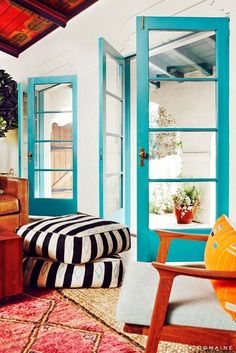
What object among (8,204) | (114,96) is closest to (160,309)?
(8,204)

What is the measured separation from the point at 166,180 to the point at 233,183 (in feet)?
1.76

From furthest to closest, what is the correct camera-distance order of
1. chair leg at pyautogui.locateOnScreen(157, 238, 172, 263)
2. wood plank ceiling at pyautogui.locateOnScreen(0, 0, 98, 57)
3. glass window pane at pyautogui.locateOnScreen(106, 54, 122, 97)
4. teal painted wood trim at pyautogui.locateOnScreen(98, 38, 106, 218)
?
wood plank ceiling at pyautogui.locateOnScreen(0, 0, 98, 57) → glass window pane at pyautogui.locateOnScreen(106, 54, 122, 97) → teal painted wood trim at pyautogui.locateOnScreen(98, 38, 106, 218) → chair leg at pyautogui.locateOnScreen(157, 238, 172, 263)

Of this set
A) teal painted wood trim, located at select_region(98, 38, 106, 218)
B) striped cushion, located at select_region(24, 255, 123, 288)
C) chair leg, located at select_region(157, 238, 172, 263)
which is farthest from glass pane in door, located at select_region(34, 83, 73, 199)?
chair leg, located at select_region(157, 238, 172, 263)

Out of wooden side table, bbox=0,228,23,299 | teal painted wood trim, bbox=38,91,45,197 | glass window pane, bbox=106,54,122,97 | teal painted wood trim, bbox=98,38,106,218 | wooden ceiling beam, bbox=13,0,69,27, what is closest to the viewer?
wooden side table, bbox=0,228,23,299

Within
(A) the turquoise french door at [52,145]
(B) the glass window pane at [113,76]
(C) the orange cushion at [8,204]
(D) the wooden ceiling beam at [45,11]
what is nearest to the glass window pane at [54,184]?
(A) the turquoise french door at [52,145]

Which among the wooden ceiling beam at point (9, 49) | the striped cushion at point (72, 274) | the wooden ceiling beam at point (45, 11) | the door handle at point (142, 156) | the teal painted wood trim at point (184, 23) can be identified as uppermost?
the wooden ceiling beam at point (45, 11)

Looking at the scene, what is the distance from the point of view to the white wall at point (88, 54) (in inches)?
181

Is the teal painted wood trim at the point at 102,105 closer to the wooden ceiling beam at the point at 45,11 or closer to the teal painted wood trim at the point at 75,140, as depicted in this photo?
the wooden ceiling beam at the point at 45,11

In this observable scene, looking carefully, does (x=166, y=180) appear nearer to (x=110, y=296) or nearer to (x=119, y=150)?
(x=110, y=296)

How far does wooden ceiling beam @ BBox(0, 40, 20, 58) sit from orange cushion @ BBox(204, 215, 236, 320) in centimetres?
548

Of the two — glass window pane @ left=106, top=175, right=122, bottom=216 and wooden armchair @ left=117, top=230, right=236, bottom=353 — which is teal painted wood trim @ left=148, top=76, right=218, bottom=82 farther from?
wooden armchair @ left=117, top=230, right=236, bottom=353

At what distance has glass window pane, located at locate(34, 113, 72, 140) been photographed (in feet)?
18.2

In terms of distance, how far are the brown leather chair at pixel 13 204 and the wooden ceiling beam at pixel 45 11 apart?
215 cm

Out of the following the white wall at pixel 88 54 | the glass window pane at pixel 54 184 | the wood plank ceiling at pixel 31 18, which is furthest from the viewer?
the glass window pane at pixel 54 184
